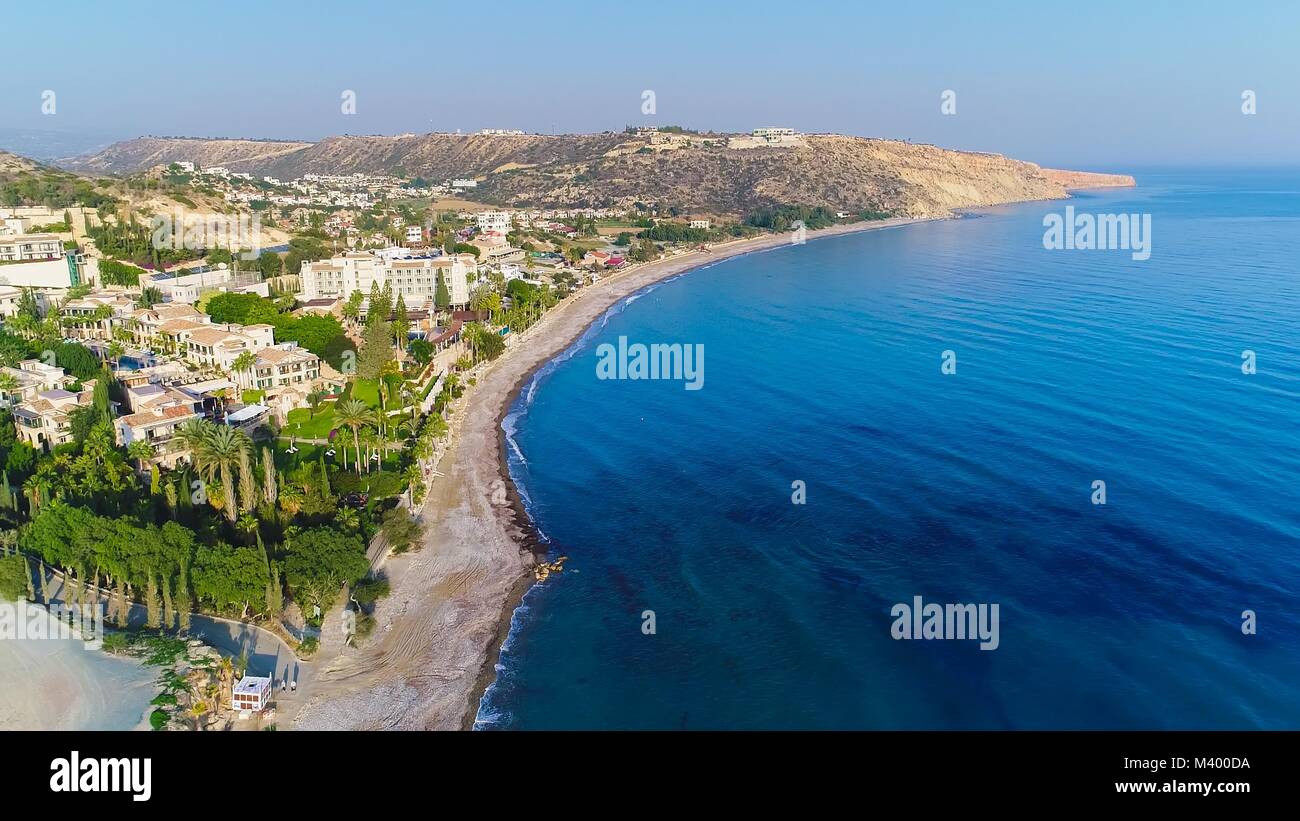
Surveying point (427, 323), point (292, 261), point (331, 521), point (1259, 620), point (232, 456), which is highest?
point (292, 261)

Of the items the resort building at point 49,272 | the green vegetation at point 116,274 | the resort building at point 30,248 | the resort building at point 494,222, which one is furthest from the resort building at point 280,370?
the resort building at point 494,222

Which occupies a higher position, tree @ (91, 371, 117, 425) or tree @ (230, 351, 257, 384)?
tree @ (230, 351, 257, 384)

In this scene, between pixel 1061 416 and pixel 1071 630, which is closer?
pixel 1071 630

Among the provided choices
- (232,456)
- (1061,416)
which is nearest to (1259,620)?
(1061,416)

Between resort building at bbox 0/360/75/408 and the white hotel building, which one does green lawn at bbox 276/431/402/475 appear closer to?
resort building at bbox 0/360/75/408

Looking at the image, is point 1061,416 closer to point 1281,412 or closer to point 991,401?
point 991,401

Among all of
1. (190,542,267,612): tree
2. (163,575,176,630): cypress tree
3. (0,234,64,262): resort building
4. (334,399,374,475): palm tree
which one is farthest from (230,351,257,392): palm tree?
(0,234,64,262): resort building

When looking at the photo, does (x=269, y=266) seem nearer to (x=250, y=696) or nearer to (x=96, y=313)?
Answer: (x=96, y=313)

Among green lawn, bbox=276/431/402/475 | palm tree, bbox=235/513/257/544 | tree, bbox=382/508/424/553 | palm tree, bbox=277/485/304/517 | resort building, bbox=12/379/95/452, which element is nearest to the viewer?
palm tree, bbox=235/513/257/544
